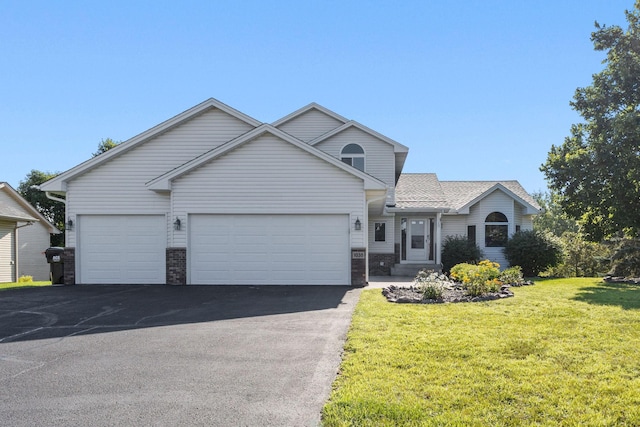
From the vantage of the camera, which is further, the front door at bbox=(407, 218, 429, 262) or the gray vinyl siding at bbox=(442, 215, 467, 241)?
the gray vinyl siding at bbox=(442, 215, 467, 241)

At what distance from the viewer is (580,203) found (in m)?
15.7

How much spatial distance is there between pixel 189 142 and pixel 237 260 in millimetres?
4862

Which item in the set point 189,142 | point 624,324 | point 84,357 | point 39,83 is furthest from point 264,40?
point 624,324

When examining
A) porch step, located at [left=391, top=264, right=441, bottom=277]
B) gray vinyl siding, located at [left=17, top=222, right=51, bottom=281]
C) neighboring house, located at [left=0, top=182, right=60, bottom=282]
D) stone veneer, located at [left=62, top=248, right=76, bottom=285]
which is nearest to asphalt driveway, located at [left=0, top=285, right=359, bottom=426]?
stone veneer, located at [left=62, top=248, right=76, bottom=285]

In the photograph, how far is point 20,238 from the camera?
26672 millimetres

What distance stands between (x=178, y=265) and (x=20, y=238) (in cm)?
1881

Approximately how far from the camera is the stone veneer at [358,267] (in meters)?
13.6

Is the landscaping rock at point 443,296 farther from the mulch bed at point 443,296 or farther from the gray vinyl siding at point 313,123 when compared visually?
the gray vinyl siding at point 313,123

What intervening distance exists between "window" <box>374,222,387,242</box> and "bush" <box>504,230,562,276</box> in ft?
19.4

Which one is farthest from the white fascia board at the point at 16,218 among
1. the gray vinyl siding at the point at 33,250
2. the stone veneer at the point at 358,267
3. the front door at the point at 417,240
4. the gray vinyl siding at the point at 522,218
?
the gray vinyl siding at the point at 522,218

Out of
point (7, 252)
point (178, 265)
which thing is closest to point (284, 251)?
point (178, 265)

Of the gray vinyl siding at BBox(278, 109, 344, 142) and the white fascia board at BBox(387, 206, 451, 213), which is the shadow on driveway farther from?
the gray vinyl siding at BBox(278, 109, 344, 142)

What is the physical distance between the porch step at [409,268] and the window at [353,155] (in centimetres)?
479

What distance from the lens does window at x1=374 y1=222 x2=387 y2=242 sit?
20009 mm
